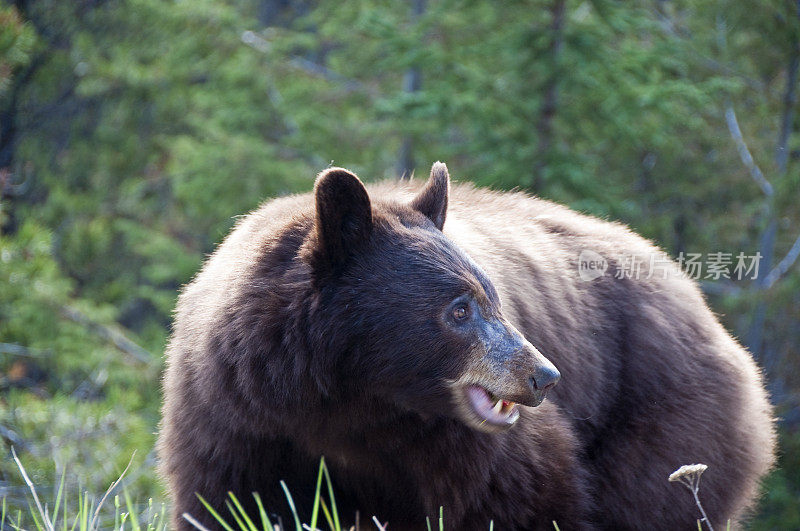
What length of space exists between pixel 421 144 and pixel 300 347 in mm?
8158

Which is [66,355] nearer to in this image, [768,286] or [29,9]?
[29,9]

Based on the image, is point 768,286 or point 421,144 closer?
point 768,286

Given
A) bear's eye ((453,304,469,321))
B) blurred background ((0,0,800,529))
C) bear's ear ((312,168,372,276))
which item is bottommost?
blurred background ((0,0,800,529))

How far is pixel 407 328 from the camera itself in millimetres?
3037

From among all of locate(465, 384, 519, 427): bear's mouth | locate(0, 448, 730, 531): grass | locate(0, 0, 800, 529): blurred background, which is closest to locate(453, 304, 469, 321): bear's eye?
locate(465, 384, 519, 427): bear's mouth

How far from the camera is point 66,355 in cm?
907

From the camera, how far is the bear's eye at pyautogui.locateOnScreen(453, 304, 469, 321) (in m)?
3.05

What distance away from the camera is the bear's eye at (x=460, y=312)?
3053 mm

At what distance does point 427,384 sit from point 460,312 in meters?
0.28

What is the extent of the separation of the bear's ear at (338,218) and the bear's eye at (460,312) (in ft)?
1.35

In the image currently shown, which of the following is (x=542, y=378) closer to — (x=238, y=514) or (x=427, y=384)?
(x=427, y=384)

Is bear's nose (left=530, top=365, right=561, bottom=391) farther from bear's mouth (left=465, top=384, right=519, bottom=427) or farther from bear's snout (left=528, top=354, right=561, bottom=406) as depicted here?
bear's mouth (left=465, top=384, right=519, bottom=427)

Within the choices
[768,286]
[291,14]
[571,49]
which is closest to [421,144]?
[571,49]

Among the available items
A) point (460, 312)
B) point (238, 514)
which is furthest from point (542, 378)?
point (238, 514)
